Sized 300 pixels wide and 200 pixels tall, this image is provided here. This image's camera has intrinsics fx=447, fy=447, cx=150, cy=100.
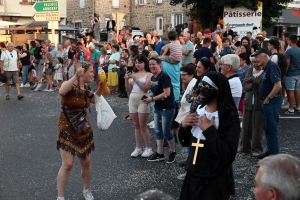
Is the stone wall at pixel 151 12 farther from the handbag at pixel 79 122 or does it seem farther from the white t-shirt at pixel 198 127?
the white t-shirt at pixel 198 127

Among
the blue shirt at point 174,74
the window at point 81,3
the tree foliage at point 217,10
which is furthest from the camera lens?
the window at point 81,3

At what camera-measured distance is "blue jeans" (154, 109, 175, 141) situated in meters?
7.25

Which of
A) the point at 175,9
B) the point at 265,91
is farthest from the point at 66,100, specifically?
the point at 175,9

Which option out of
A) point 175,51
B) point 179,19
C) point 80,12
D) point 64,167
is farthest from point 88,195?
point 80,12

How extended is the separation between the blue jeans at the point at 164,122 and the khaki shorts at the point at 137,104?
8.0 inches

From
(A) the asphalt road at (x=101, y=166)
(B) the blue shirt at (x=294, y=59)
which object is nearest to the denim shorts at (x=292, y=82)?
(B) the blue shirt at (x=294, y=59)

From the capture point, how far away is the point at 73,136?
535cm

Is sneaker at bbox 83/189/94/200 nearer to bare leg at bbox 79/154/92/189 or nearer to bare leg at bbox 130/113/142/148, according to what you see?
bare leg at bbox 79/154/92/189

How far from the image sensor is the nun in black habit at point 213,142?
3.61m

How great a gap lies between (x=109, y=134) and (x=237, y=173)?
359 cm

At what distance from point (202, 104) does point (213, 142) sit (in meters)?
0.42

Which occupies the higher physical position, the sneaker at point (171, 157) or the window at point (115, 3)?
the window at point (115, 3)

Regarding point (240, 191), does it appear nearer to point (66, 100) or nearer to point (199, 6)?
point (66, 100)

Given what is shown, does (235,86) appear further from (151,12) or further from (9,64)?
(151,12)
